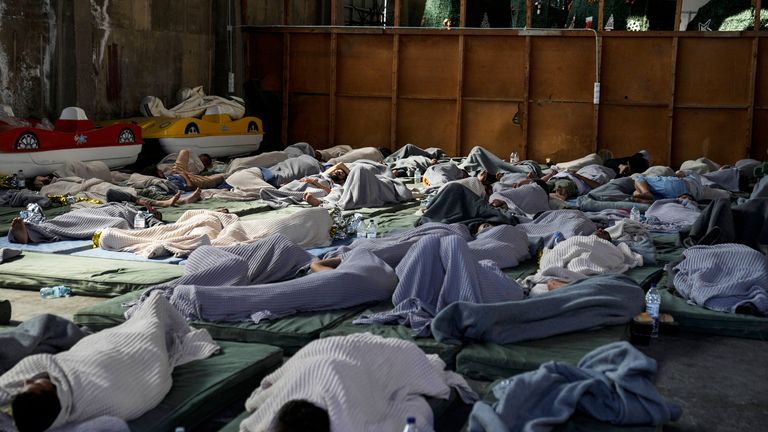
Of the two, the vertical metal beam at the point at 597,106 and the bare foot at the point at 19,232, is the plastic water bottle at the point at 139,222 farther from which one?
the vertical metal beam at the point at 597,106

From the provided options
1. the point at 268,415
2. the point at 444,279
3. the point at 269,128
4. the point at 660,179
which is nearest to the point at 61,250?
the point at 444,279

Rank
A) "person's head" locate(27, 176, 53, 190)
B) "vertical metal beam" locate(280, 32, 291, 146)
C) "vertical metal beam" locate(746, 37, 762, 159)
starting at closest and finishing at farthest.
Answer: "person's head" locate(27, 176, 53, 190) → "vertical metal beam" locate(746, 37, 762, 159) → "vertical metal beam" locate(280, 32, 291, 146)

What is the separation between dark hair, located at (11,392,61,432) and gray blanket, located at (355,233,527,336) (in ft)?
6.84

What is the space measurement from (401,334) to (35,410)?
2143 mm

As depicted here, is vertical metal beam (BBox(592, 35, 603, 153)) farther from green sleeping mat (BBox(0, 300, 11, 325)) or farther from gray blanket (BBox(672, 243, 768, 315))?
green sleeping mat (BBox(0, 300, 11, 325))

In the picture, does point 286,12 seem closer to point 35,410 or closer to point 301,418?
point 35,410

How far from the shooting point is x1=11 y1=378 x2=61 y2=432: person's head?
3.07m

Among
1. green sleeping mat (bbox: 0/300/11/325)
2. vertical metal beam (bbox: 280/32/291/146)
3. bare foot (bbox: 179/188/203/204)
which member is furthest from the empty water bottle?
vertical metal beam (bbox: 280/32/291/146)

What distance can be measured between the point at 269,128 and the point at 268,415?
1360 cm

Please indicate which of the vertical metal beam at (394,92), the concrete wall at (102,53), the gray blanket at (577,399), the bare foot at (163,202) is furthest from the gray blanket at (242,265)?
the vertical metal beam at (394,92)

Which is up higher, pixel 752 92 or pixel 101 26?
pixel 101 26

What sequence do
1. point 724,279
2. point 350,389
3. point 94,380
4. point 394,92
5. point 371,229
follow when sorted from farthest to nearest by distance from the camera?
point 394,92, point 371,229, point 724,279, point 94,380, point 350,389

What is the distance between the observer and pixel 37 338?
3.93 m

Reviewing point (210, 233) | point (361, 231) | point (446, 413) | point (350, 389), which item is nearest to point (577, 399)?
point (446, 413)
